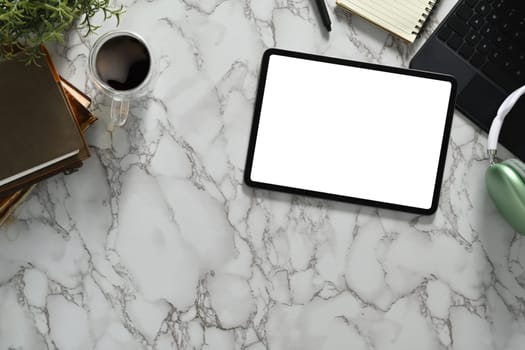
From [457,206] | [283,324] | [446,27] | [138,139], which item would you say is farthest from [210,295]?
[446,27]

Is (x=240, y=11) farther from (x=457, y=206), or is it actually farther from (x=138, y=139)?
(x=457, y=206)

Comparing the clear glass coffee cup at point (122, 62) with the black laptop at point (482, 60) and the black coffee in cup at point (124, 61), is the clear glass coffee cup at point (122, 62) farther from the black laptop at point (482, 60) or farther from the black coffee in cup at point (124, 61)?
the black laptop at point (482, 60)

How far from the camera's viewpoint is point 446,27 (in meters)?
0.79

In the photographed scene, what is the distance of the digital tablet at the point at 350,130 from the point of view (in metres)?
0.78

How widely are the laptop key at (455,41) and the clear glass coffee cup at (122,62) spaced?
1.23 feet

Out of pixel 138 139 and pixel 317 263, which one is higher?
pixel 138 139

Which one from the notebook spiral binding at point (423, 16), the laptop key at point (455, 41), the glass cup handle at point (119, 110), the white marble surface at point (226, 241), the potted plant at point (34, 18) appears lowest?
the white marble surface at point (226, 241)

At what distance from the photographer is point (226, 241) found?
0.79 m

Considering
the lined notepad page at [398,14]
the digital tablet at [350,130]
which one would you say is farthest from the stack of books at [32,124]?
the lined notepad page at [398,14]

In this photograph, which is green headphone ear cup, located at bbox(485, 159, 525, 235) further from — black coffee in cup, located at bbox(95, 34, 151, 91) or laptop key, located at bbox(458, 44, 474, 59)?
black coffee in cup, located at bbox(95, 34, 151, 91)

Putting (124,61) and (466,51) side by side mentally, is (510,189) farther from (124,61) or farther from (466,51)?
(124,61)

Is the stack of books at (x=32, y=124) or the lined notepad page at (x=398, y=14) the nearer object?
the stack of books at (x=32, y=124)

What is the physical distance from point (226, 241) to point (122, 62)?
0.25 m

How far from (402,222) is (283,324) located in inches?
7.9
